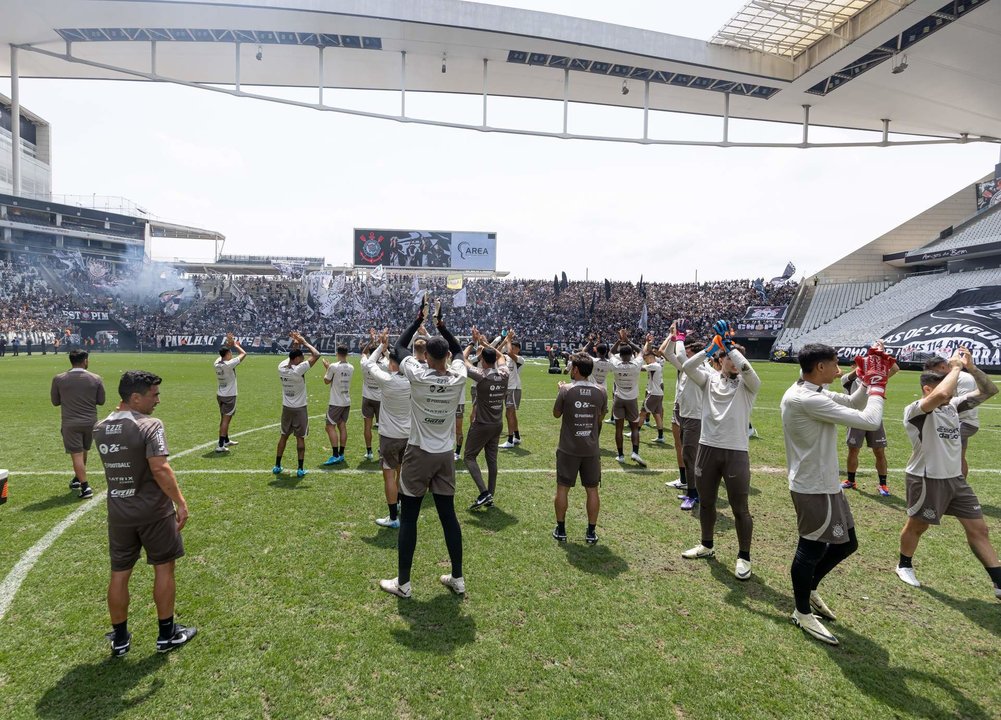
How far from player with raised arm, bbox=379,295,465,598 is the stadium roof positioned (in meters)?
13.0

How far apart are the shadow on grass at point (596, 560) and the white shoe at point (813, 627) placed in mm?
1680

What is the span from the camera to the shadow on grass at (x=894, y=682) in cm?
349

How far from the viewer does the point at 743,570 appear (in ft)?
17.7

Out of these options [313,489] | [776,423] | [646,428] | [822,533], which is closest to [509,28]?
[646,428]

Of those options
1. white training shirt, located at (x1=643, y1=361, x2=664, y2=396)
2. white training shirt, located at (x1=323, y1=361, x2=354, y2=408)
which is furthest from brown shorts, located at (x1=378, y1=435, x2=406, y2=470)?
white training shirt, located at (x1=643, y1=361, x2=664, y2=396)

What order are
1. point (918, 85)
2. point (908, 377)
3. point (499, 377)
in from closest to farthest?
point (499, 377)
point (918, 85)
point (908, 377)

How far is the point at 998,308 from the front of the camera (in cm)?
3716

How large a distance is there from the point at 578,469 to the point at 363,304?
58.0 meters

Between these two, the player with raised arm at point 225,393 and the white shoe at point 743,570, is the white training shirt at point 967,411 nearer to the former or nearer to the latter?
the white shoe at point 743,570

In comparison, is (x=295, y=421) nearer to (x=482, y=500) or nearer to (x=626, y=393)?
(x=482, y=500)

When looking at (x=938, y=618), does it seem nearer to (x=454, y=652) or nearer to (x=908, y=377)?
(x=454, y=652)

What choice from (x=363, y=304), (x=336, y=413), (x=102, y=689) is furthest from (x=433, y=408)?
(x=363, y=304)

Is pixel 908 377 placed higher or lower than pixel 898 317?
lower

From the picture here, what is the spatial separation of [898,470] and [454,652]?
32.6 feet
